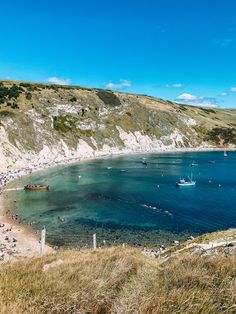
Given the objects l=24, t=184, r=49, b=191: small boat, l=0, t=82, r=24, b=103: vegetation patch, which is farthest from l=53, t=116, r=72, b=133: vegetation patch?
l=24, t=184, r=49, b=191: small boat

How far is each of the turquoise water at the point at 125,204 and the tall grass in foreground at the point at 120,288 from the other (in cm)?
4453

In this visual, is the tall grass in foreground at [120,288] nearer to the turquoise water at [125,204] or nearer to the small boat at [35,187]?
the turquoise water at [125,204]

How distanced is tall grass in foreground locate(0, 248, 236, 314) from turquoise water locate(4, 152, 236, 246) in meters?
44.5

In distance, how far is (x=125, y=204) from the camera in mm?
81688

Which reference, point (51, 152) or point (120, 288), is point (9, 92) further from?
point (120, 288)

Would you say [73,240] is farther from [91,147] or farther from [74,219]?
[91,147]

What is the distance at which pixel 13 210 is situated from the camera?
7481cm

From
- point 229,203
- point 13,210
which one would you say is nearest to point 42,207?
point 13,210

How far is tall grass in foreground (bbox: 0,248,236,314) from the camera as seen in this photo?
→ 8.11 m

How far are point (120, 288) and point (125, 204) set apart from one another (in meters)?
72.1

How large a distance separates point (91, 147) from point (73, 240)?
120 m

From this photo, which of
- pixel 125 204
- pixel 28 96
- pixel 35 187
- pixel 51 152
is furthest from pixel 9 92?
pixel 125 204

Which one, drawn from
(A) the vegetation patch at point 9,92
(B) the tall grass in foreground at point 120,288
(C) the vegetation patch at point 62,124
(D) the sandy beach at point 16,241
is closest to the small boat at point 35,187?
(D) the sandy beach at point 16,241

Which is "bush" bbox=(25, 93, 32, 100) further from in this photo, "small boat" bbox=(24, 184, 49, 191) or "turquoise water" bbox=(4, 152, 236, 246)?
"small boat" bbox=(24, 184, 49, 191)
